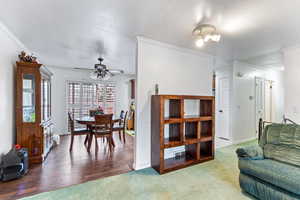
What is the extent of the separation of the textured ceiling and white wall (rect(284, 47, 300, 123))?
0.33m

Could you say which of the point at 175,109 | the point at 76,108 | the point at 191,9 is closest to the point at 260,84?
the point at 175,109

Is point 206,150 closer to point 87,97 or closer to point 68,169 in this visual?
point 68,169

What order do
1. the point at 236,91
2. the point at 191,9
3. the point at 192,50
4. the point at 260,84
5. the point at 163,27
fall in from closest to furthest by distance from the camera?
1. the point at 191,9
2. the point at 163,27
3. the point at 192,50
4. the point at 236,91
5. the point at 260,84

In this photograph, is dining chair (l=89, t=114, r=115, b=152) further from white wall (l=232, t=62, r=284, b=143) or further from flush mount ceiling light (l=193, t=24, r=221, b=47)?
white wall (l=232, t=62, r=284, b=143)

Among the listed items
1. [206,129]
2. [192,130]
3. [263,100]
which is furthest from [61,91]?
[263,100]

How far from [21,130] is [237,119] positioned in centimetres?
535

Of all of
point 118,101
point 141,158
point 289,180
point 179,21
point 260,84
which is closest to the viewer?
point 289,180

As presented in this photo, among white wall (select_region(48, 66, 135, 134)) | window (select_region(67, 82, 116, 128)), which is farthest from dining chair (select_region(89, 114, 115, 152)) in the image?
white wall (select_region(48, 66, 135, 134))

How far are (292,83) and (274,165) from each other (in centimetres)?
227

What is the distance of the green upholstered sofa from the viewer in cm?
161

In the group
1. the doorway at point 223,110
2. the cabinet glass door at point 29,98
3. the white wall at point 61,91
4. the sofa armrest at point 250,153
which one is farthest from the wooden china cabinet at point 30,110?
the doorway at point 223,110

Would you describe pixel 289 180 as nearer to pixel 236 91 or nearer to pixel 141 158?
pixel 141 158

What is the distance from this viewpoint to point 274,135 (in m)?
2.18

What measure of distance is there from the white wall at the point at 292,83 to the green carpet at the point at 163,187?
1819 millimetres
